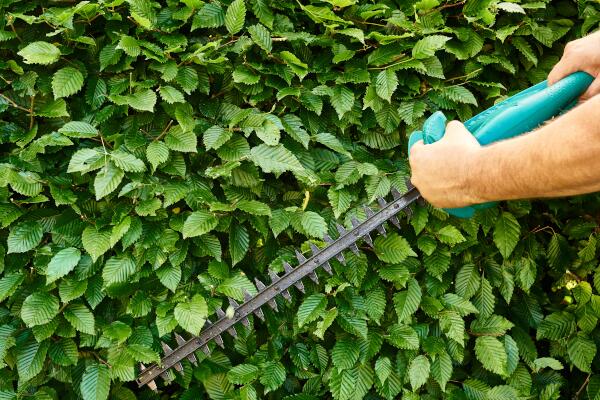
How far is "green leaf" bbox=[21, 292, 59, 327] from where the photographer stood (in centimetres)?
223

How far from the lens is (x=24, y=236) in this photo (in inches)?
88.6

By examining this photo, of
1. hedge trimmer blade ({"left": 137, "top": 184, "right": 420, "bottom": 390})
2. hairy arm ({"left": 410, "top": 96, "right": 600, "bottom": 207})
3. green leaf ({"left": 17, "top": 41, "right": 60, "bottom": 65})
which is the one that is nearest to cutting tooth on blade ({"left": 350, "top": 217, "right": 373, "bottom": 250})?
hedge trimmer blade ({"left": 137, "top": 184, "right": 420, "bottom": 390})

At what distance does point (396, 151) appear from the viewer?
2691 millimetres

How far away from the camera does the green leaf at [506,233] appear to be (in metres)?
2.71

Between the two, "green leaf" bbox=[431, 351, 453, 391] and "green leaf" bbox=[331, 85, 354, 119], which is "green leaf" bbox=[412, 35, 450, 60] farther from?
"green leaf" bbox=[431, 351, 453, 391]

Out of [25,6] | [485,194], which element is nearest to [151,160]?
[25,6]

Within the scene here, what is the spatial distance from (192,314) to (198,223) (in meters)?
0.38

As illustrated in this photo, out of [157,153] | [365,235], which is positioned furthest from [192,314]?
[365,235]

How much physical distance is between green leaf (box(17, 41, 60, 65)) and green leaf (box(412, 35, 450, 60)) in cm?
147

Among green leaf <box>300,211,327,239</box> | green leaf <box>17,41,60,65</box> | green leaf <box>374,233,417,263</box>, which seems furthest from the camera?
green leaf <box>374,233,417,263</box>

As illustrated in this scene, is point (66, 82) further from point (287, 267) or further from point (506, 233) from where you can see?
point (506, 233)

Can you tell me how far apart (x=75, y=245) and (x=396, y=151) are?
153 centimetres

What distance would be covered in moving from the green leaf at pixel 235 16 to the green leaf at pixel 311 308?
1218 mm

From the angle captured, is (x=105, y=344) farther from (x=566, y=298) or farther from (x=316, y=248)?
(x=566, y=298)
